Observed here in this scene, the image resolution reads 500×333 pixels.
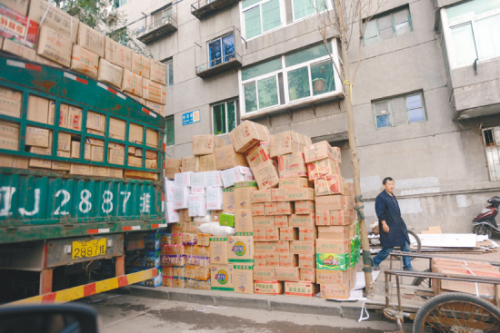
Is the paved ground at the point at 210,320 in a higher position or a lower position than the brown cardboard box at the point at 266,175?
lower

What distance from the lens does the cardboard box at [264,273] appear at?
18.5ft

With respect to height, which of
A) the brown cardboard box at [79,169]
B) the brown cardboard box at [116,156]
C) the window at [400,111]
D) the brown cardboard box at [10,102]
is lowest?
the brown cardboard box at [79,169]

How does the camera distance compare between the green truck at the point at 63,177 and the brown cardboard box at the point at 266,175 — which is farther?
the brown cardboard box at the point at 266,175

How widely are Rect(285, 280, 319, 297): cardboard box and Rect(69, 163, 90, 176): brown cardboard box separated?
3967 millimetres

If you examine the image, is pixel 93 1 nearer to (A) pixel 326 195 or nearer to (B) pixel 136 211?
(B) pixel 136 211

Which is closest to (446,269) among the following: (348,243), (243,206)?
(348,243)

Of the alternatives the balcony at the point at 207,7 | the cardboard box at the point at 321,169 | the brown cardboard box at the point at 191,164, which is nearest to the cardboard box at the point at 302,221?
the cardboard box at the point at 321,169

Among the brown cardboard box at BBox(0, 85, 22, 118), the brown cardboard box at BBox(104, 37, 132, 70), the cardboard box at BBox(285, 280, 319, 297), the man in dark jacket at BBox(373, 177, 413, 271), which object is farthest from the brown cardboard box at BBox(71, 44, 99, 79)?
the man in dark jacket at BBox(373, 177, 413, 271)

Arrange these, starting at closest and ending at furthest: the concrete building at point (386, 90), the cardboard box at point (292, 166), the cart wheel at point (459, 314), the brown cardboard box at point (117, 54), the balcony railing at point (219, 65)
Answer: the cart wheel at point (459, 314) → the brown cardboard box at point (117, 54) → the cardboard box at point (292, 166) → the concrete building at point (386, 90) → the balcony railing at point (219, 65)

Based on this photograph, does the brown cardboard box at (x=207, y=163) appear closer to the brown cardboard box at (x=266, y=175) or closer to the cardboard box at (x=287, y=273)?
the brown cardboard box at (x=266, y=175)

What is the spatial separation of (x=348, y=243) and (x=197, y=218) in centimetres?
336

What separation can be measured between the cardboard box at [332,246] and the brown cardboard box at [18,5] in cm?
566

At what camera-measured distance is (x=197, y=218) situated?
6824 millimetres

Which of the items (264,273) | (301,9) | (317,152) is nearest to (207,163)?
(317,152)
